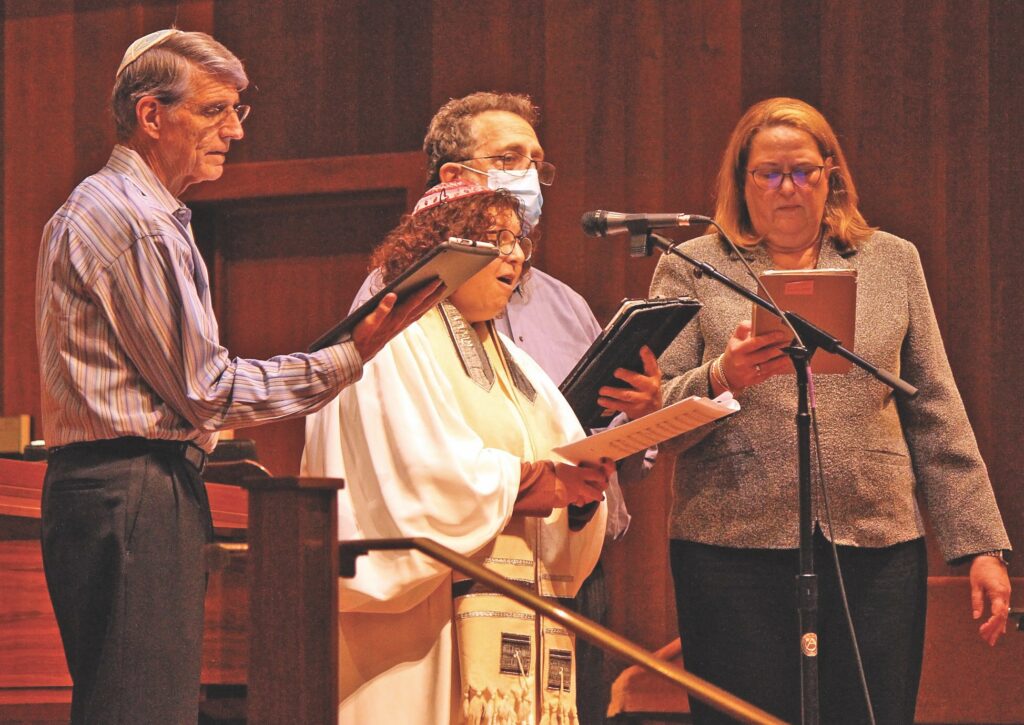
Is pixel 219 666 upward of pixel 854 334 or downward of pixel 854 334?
downward

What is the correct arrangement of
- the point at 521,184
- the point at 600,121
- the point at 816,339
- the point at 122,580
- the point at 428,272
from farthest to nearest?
1. the point at 600,121
2. the point at 521,184
3. the point at 816,339
4. the point at 428,272
5. the point at 122,580

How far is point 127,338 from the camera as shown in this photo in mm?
2229

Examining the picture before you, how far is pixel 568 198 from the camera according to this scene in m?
5.21

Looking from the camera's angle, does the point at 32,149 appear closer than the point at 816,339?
No

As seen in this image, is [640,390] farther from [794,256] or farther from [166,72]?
[166,72]

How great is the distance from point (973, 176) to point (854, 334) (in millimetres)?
2107

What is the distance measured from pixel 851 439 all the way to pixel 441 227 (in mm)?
997

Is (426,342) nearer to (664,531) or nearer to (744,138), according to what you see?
(744,138)

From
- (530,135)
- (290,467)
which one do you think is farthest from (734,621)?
(290,467)

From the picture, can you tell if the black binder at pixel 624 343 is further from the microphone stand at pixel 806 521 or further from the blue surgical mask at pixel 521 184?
the blue surgical mask at pixel 521 184

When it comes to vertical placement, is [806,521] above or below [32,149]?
below

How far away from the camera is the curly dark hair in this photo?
118 inches

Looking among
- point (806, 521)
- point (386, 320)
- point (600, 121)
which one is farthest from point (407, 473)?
point (600, 121)

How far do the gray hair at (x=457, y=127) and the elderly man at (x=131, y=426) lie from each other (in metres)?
1.38
